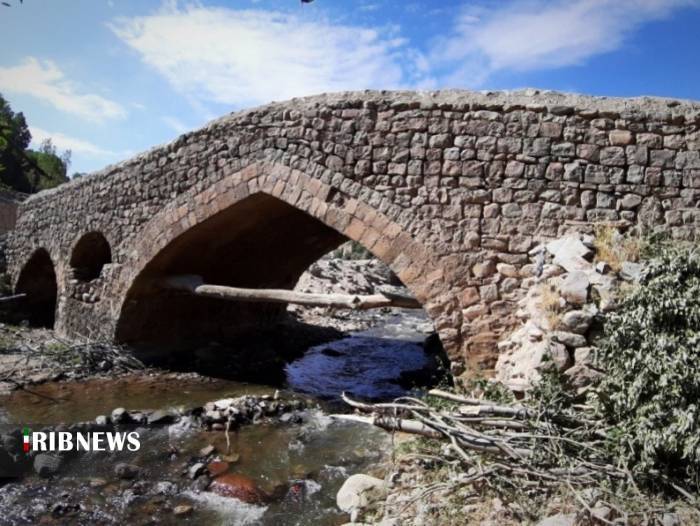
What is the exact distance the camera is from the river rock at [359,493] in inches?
153

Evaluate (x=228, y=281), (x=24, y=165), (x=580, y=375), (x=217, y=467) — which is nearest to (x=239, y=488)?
(x=217, y=467)

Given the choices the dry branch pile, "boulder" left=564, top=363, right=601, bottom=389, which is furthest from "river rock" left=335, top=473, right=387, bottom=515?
"boulder" left=564, top=363, right=601, bottom=389

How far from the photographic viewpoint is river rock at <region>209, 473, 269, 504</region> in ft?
14.7

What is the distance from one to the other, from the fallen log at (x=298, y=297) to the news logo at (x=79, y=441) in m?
2.40

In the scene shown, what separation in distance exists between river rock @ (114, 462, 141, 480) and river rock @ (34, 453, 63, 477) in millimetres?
551

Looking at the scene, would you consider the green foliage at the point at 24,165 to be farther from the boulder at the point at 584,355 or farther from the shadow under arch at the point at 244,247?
the boulder at the point at 584,355

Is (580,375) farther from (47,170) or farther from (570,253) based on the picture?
(47,170)

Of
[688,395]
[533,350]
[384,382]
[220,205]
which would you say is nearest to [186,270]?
[220,205]

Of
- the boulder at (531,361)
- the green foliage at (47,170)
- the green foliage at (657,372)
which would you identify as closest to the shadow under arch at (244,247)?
the boulder at (531,361)

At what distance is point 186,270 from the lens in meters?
8.88

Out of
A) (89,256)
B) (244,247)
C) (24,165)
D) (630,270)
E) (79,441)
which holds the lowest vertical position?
(79,441)

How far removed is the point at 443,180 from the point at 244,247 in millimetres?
4713

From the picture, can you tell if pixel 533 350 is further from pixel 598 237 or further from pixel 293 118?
pixel 293 118

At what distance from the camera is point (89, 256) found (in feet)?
35.3
